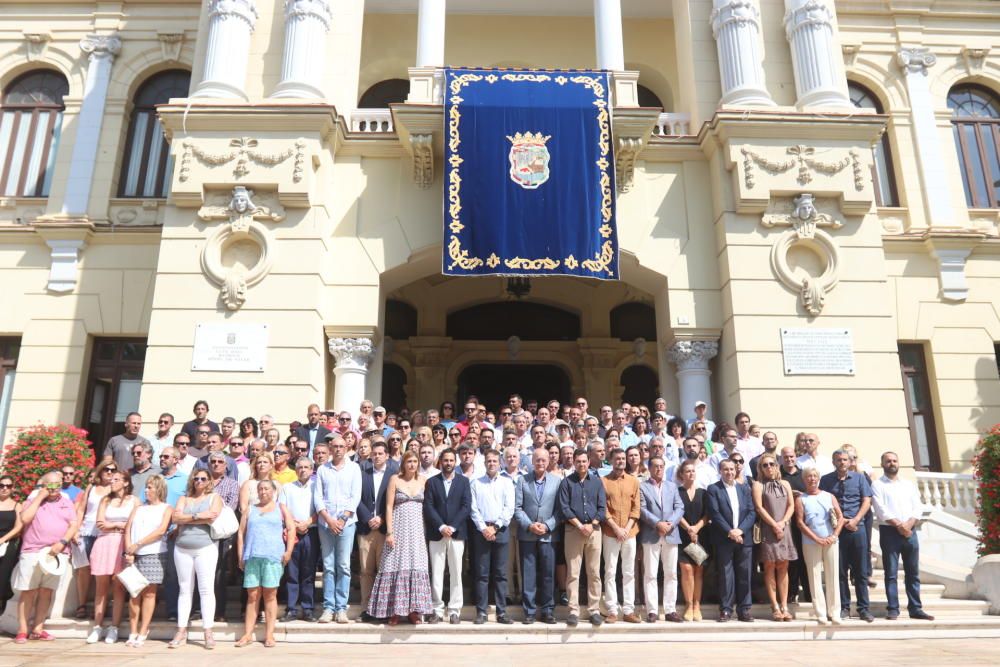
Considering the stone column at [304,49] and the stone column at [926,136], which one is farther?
the stone column at [926,136]

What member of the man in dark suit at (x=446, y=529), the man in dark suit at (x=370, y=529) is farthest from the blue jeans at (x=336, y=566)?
the man in dark suit at (x=446, y=529)

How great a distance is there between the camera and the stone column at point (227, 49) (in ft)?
43.7

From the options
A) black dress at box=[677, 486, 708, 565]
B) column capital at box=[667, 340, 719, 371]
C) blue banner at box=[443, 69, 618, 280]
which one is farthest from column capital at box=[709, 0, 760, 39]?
black dress at box=[677, 486, 708, 565]

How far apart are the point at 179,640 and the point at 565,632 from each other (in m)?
3.76

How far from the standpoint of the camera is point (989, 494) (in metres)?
10.2

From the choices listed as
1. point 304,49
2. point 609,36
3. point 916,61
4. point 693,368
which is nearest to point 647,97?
point 609,36

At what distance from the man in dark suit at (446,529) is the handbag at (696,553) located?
95.3 inches

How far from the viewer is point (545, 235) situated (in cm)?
1301

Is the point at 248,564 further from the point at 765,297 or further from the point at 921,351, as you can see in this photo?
the point at 921,351

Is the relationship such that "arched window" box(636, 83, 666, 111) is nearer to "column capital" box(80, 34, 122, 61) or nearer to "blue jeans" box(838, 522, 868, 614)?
"column capital" box(80, 34, 122, 61)

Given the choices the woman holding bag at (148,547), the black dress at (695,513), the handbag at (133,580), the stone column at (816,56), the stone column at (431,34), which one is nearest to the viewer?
the handbag at (133,580)

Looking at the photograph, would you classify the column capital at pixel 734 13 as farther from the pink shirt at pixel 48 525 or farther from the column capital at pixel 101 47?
the pink shirt at pixel 48 525

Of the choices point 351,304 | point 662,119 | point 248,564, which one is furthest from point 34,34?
point 248,564

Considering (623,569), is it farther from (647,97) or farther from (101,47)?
(101,47)
